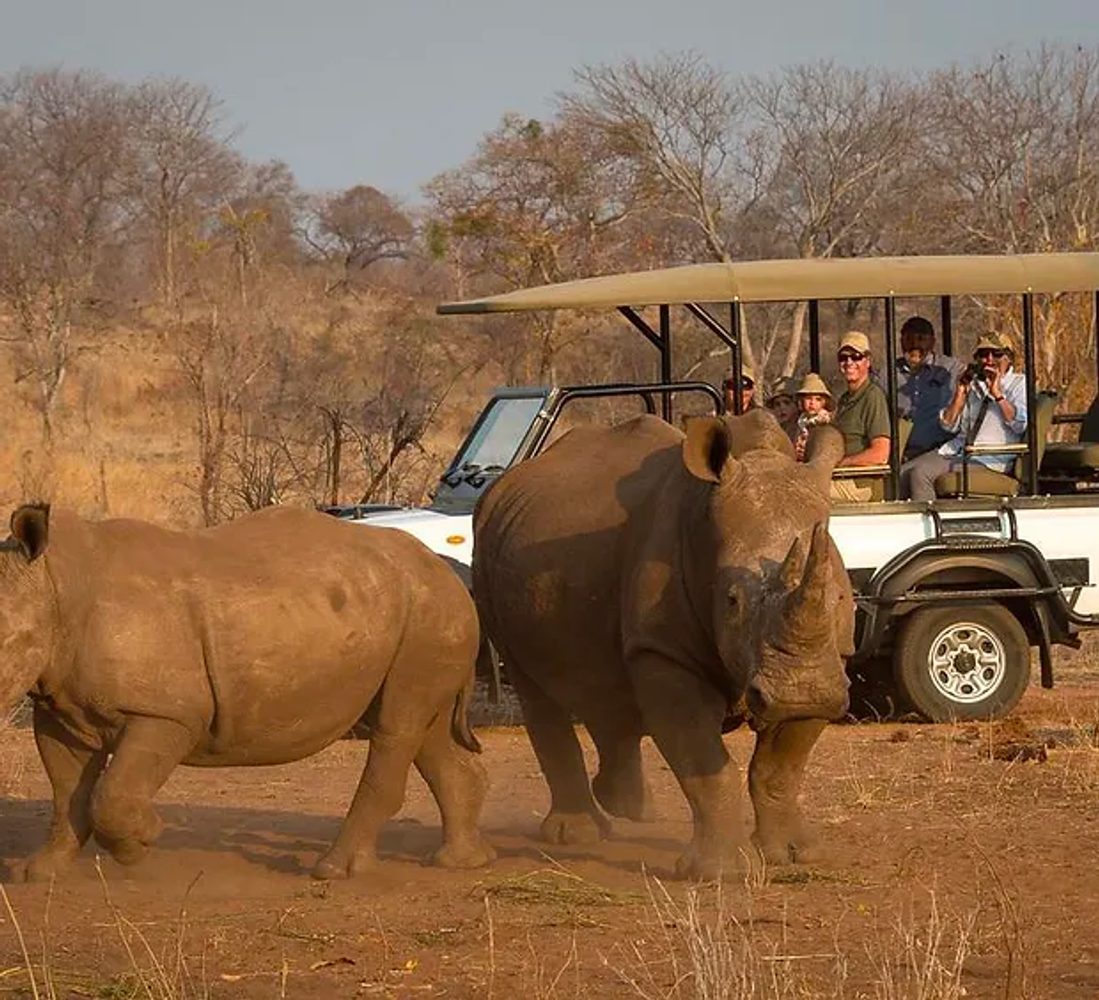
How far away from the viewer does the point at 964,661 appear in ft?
40.7

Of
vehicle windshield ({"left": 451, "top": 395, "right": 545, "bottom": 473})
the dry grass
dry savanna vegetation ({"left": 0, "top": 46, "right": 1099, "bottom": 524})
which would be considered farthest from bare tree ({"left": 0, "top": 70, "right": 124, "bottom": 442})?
the dry grass

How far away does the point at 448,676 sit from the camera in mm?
8141

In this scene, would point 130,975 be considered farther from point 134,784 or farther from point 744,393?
point 744,393

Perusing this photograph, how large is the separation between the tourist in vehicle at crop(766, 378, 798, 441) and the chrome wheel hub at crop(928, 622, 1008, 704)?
1.33 meters

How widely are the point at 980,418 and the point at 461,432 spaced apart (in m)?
18.8

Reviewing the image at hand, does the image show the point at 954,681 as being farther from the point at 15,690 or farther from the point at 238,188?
the point at 238,188

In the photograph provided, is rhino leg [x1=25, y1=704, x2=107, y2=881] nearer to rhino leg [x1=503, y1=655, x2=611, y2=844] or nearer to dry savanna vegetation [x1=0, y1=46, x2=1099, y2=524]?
rhino leg [x1=503, y1=655, x2=611, y2=844]

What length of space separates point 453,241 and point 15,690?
29.2 meters

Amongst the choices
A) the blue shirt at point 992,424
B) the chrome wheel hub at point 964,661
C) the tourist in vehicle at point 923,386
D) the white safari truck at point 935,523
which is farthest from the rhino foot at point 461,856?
the tourist in vehicle at point 923,386

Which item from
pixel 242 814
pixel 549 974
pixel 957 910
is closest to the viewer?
pixel 549 974

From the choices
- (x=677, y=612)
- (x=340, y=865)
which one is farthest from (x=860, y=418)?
(x=340, y=865)

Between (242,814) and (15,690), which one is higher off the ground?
(15,690)

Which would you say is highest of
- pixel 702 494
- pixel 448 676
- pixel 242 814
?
pixel 702 494

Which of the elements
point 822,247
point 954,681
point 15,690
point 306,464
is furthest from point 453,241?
point 15,690
